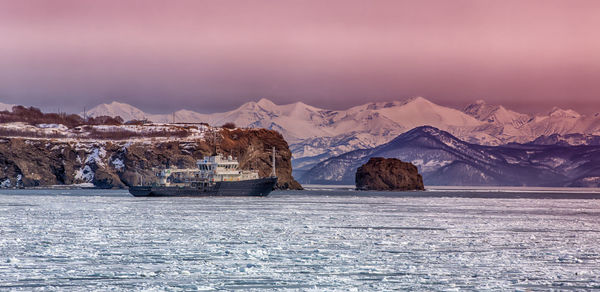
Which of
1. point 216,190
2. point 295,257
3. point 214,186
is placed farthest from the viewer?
point 214,186

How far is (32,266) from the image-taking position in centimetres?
2848

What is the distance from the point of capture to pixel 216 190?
137 metres

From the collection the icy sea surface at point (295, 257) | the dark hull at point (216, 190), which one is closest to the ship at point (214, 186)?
the dark hull at point (216, 190)

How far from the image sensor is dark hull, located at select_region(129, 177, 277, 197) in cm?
Result: 13700

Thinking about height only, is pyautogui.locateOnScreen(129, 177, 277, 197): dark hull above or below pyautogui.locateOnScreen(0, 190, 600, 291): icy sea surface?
above

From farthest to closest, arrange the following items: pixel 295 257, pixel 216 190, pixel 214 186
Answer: pixel 214 186, pixel 216 190, pixel 295 257

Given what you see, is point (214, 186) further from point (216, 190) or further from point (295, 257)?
point (295, 257)

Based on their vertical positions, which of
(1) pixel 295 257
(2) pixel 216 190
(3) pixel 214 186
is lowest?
(1) pixel 295 257

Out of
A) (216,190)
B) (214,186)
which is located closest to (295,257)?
(216,190)

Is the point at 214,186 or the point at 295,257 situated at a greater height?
the point at 214,186

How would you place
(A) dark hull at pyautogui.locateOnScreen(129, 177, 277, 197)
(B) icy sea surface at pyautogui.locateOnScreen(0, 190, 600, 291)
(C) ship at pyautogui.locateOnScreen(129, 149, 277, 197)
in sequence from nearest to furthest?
A: 1. (B) icy sea surface at pyautogui.locateOnScreen(0, 190, 600, 291)
2. (A) dark hull at pyautogui.locateOnScreen(129, 177, 277, 197)
3. (C) ship at pyautogui.locateOnScreen(129, 149, 277, 197)

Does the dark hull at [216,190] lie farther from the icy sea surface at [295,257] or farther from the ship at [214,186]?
the icy sea surface at [295,257]

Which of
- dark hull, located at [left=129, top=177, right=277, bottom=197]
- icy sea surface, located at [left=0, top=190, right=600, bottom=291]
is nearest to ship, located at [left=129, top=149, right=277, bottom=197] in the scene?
dark hull, located at [left=129, top=177, right=277, bottom=197]

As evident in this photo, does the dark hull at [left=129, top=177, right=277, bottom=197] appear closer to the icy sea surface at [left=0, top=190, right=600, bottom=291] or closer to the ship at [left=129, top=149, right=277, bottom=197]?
the ship at [left=129, top=149, right=277, bottom=197]
